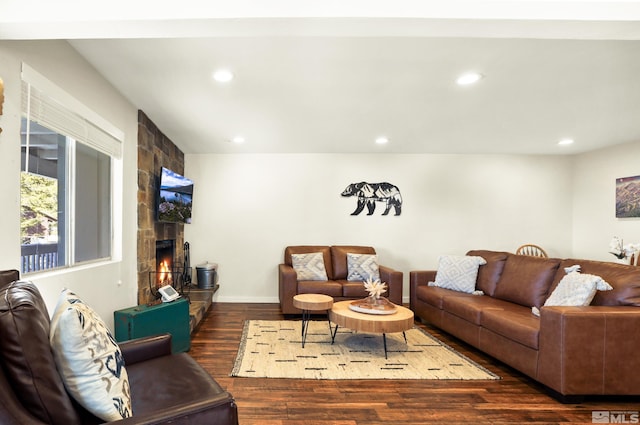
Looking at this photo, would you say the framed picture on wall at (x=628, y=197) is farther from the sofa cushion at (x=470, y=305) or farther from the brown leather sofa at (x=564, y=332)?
the sofa cushion at (x=470, y=305)

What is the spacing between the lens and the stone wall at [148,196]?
3.35m

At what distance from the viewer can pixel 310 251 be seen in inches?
196

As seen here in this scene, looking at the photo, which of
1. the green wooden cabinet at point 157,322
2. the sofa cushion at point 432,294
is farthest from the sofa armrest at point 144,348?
the sofa cushion at point 432,294

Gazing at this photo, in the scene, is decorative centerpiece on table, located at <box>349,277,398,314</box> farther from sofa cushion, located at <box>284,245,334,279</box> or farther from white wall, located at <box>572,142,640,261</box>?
white wall, located at <box>572,142,640,261</box>

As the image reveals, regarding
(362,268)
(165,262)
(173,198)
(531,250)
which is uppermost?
(173,198)

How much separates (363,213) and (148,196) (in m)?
3.07

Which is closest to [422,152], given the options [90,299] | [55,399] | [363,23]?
[363,23]

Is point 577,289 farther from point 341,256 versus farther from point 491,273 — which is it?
point 341,256

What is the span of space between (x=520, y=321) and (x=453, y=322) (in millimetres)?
850

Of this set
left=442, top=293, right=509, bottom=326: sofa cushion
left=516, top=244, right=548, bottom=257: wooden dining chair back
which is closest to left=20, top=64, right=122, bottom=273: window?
left=442, top=293, right=509, bottom=326: sofa cushion

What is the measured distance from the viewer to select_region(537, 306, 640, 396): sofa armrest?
7.43 ft

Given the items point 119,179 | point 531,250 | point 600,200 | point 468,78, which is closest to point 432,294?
point 468,78

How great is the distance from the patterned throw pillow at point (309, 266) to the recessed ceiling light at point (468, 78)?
2926mm

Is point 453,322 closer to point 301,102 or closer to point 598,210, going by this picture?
point 301,102
